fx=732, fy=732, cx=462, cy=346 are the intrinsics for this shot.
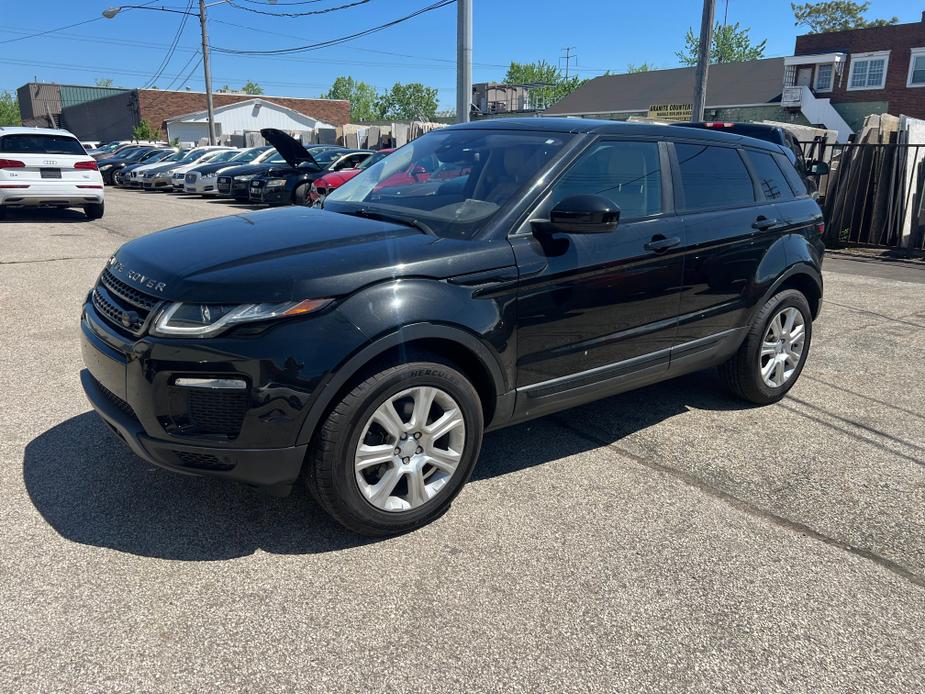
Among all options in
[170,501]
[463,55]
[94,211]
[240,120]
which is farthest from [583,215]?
[240,120]

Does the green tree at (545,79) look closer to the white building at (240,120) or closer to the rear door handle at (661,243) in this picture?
the white building at (240,120)

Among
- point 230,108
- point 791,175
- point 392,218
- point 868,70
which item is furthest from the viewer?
point 230,108

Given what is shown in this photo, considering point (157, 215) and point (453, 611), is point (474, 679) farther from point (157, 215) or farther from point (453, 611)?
point (157, 215)

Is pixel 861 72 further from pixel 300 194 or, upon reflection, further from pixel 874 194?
pixel 300 194

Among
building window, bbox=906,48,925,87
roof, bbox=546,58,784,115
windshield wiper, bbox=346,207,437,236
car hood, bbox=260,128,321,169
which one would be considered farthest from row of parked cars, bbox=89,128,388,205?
building window, bbox=906,48,925,87

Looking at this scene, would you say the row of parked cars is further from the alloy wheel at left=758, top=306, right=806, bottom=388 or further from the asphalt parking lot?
the asphalt parking lot

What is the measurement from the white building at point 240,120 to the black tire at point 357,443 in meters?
60.6

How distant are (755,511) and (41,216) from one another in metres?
16.0

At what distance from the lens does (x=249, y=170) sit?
1925 cm

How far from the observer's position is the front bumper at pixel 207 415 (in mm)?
2801

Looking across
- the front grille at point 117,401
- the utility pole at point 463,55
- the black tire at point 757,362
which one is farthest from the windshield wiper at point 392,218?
the utility pole at point 463,55

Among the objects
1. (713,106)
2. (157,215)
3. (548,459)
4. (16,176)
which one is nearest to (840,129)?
(713,106)

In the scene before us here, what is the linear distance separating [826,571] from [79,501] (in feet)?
10.9

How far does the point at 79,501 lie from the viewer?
11.1 feet
